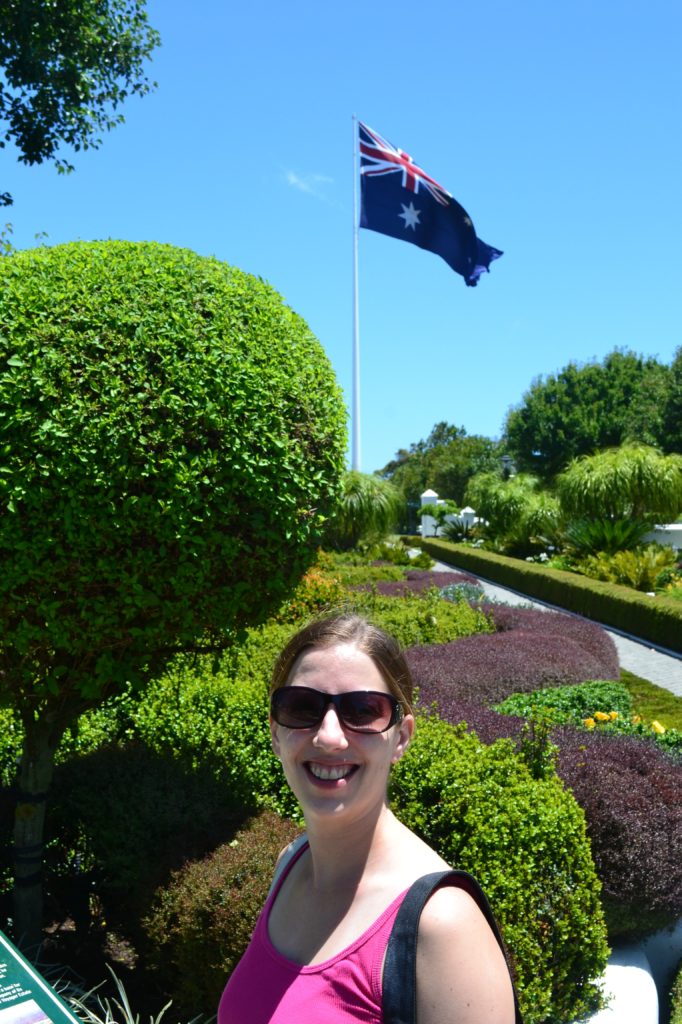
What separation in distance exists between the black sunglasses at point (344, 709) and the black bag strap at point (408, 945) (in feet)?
1.18

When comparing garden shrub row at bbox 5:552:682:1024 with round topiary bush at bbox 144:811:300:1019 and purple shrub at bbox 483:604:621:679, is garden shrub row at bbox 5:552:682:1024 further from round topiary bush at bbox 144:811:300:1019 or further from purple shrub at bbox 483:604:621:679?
purple shrub at bbox 483:604:621:679

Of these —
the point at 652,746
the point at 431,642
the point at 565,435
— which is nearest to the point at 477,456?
the point at 565,435

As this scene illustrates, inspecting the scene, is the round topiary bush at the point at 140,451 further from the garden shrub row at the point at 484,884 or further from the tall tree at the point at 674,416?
the tall tree at the point at 674,416

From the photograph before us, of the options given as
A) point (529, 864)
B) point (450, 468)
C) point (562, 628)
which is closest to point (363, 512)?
point (562, 628)

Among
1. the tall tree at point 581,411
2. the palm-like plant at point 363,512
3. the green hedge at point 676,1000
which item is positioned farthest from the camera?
the tall tree at point 581,411

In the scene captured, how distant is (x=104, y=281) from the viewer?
3.52m

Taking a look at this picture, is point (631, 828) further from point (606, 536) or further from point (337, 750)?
point (606, 536)

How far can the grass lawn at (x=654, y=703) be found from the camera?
920 centimetres

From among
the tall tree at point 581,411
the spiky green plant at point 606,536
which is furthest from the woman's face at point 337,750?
the tall tree at point 581,411

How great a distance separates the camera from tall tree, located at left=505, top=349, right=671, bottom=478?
159 feet

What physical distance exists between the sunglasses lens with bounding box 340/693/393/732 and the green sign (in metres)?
1.11

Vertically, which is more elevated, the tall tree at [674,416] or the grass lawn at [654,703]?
the tall tree at [674,416]

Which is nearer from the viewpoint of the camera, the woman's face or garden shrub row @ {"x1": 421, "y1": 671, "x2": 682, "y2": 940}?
the woman's face

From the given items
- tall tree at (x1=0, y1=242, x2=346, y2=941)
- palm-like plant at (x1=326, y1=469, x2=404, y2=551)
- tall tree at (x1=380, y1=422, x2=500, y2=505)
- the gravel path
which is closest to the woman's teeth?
tall tree at (x1=0, y1=242, x2=346, y2=941)
